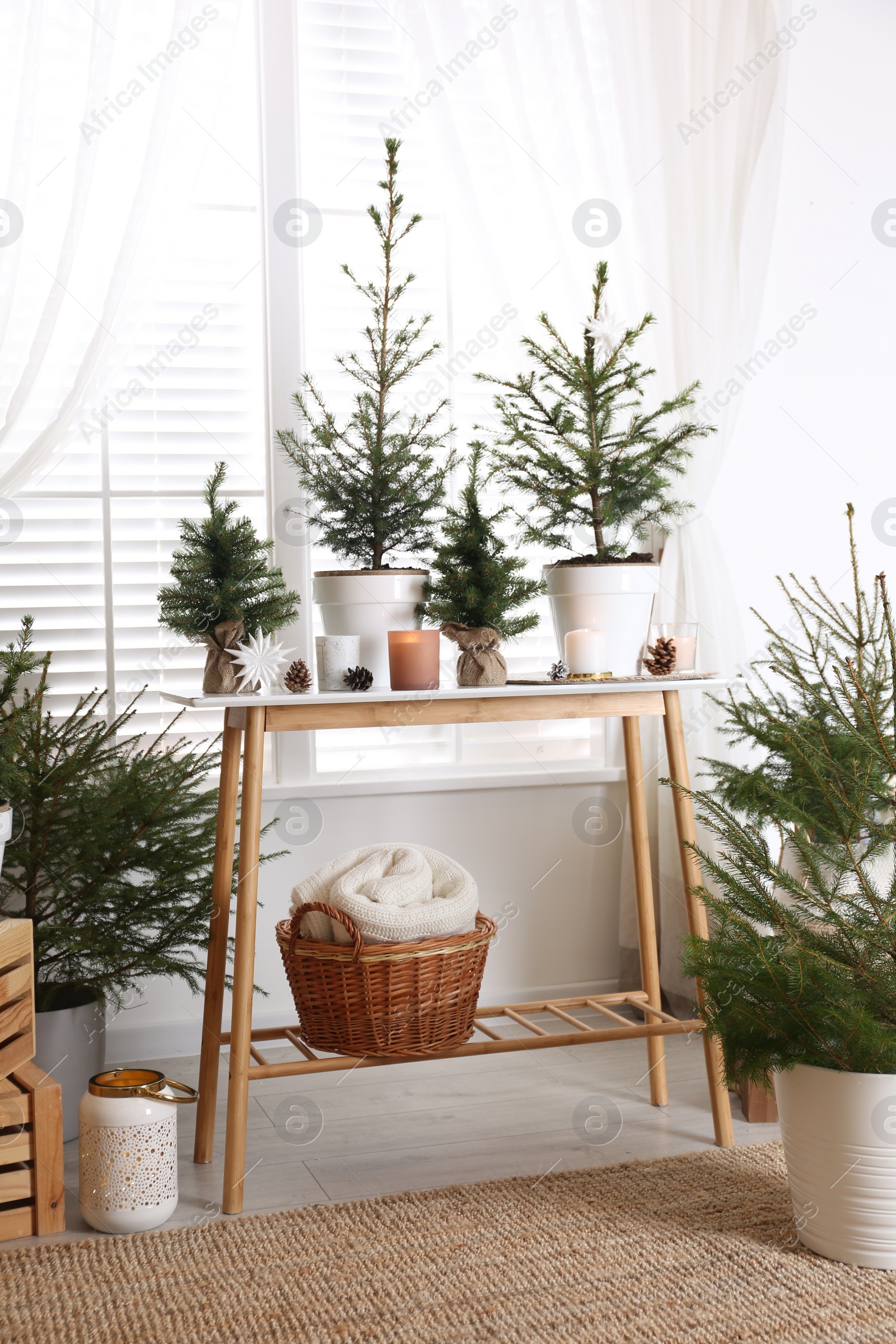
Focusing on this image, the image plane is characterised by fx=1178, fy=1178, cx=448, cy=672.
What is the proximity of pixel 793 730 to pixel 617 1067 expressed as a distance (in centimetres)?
92

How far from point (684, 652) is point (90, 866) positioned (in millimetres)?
1140

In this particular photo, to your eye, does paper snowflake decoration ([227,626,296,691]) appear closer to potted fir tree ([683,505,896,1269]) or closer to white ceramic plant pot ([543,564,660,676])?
white ceramic plant pot ([543,564,660,676])

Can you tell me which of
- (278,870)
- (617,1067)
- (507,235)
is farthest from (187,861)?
(507,235)

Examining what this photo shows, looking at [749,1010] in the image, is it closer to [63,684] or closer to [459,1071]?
[459,1071]

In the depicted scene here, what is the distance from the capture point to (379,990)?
6.06ft

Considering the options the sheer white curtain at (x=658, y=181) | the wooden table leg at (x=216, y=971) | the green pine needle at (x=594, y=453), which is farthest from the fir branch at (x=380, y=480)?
the sheer white curtain at (x=658, y=181)

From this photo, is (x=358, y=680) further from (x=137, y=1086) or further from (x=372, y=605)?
(x=137, y=1086)

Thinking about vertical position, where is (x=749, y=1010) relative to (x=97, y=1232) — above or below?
above

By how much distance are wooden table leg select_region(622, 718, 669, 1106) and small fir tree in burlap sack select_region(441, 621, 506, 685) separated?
1.38ft

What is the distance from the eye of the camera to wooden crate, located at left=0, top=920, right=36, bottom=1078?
178cm

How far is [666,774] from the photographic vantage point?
2.69 m

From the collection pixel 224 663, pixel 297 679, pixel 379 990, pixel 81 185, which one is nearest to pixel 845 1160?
pixel 379 990

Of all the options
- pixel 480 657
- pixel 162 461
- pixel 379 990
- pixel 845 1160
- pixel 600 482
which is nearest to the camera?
pixel 845 1160

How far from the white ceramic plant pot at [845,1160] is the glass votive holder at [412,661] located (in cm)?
79
